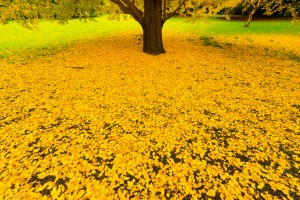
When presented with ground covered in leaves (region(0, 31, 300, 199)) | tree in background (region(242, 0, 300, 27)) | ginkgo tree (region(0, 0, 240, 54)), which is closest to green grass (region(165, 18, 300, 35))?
tree in background (region(242, 0, 300, 27))

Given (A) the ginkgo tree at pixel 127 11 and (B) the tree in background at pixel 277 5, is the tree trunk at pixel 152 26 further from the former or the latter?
(B) the tree in background at pixel 277 5

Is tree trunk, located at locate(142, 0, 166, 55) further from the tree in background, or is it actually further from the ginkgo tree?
the tree in background

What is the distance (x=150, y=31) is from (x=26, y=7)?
717cm

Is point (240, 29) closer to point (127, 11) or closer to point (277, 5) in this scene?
point (277, 5)

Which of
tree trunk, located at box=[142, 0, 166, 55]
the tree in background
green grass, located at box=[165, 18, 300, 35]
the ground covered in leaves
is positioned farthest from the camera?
green grass, located at box=[165, 18, 300, 35]

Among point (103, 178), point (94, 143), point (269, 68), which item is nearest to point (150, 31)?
point (269, 68)

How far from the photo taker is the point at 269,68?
10.7 m

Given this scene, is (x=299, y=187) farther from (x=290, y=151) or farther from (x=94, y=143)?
(x=94, y=143)

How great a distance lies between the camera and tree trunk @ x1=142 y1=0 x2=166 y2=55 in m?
12.0

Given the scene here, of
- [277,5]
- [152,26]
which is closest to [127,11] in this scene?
[152,26]

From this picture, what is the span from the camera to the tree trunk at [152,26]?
12.0 meters

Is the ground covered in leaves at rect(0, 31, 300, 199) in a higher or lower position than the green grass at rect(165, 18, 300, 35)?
lower

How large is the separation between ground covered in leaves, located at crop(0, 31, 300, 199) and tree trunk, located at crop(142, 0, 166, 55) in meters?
2.06

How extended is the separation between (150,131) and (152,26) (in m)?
8.11
